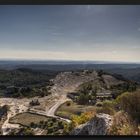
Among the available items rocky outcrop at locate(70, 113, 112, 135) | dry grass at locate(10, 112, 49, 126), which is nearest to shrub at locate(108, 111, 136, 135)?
rocky outcrop at locate(70, 113, 112, 135)

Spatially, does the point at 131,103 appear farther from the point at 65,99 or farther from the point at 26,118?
the point at 26,118

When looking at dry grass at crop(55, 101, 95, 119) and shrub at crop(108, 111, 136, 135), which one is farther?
dry grass at crop(55, 101, 95, 119)

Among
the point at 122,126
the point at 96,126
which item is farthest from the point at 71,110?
the point at 122,126

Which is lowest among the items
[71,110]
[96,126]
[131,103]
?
[96,126]

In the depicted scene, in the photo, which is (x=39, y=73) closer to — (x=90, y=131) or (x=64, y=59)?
(x=64, y=59)

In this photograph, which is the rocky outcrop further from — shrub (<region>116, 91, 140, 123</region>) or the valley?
shrub (<region>116, 91, 140, 123</region>)

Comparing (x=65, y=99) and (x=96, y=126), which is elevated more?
(x=65, y=99)

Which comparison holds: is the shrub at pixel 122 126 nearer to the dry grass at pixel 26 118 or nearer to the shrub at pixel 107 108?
the shrub at pixel 107 108

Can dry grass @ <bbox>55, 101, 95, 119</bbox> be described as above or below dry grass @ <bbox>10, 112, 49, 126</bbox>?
above
